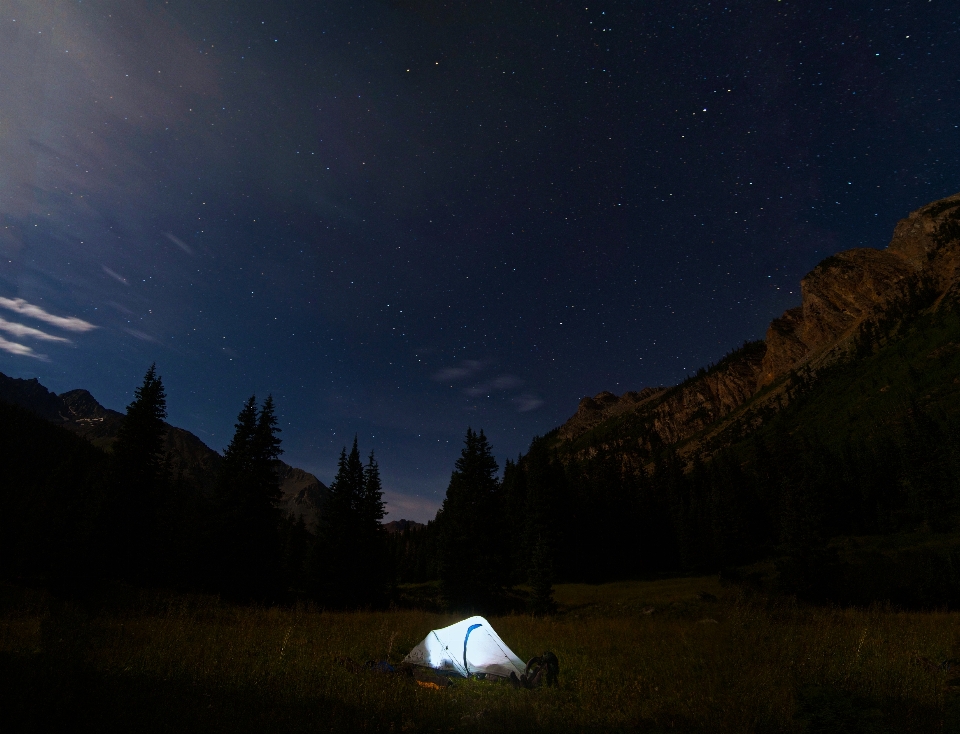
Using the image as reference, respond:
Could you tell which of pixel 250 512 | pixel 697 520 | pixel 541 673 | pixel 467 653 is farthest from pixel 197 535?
pixel 697 520

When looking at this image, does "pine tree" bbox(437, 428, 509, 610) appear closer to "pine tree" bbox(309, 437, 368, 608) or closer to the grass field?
"pine tree" bbox(309, 437, 368, 608)

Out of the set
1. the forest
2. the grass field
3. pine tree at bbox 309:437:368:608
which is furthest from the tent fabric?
pine tree at bbox 309:437:368:608

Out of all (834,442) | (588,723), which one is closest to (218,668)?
(588,723)

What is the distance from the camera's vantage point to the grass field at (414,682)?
6.53 m

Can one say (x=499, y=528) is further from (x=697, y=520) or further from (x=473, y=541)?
(x=697, y=520)

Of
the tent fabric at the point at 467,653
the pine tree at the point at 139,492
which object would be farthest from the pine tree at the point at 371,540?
the tent fabric at the point at 467,653

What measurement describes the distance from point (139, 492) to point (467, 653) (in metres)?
28.5

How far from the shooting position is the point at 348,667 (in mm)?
10602

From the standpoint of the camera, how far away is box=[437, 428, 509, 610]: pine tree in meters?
31.1

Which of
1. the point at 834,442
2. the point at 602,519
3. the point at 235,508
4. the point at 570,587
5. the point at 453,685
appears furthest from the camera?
the point at 834,442

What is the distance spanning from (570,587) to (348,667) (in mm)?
46147

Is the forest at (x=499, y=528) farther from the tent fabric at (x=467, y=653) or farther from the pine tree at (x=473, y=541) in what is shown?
the tent fabric at (x=467, y=653)

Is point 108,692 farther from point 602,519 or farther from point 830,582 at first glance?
point 602,519

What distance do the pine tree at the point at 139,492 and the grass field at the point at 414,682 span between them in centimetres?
1362
